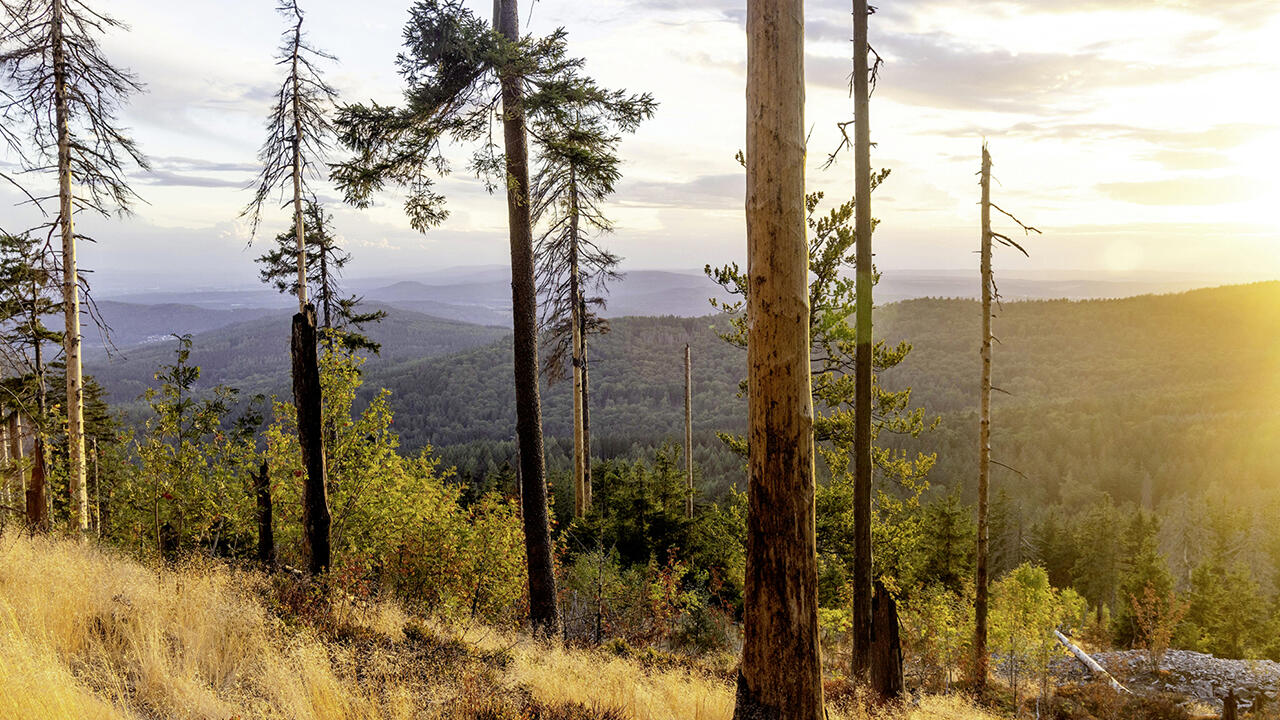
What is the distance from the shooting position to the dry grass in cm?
430

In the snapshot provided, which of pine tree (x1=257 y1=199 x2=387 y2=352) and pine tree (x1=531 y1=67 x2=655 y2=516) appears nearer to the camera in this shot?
pine tree (x1=531 y1=67 x2=655 y2=516)

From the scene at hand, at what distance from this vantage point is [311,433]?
26.9 feet

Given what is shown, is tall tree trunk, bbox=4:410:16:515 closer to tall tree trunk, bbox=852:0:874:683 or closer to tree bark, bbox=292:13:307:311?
tree bark, bbox=292:13:307:311

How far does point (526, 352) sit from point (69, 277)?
Result: 8897 millimetres

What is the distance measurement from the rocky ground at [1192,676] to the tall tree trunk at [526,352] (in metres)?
20.7

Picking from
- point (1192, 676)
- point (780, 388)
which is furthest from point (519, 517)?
point (1192, 676)

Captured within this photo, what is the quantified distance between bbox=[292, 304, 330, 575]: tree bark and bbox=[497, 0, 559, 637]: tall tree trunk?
8.83 feet

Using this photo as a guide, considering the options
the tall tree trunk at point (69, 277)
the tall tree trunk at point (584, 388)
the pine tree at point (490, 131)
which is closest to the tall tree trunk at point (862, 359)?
the pine tree at point (490, 131)

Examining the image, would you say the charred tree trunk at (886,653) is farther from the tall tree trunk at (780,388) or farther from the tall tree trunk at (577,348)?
the tall tree trunk at (577,348)

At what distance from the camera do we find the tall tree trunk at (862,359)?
8.84m

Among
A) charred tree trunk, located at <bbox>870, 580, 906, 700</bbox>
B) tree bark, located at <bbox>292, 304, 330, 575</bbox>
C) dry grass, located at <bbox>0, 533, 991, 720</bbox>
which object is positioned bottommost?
charred tree trunk, located at <bbox>870, 580, 906, 700</bbox>

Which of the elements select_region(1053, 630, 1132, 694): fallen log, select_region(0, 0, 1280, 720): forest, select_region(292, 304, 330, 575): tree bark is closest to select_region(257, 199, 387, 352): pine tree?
select_region(0, 0, 1280, 720): forest

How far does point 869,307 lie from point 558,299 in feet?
38.6

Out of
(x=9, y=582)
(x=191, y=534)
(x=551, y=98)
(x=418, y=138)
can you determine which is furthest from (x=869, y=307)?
(x=191, y=534)
